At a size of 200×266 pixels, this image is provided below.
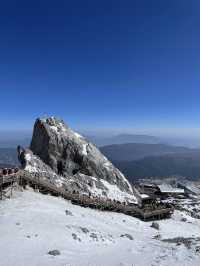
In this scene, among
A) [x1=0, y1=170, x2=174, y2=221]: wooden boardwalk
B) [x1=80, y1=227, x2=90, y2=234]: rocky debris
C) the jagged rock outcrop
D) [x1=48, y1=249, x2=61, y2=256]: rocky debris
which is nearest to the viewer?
[x1=48, y1=249, x2=61, y2=256]: rocky debris

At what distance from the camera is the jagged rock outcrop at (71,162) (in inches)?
2235

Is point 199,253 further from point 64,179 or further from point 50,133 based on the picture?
point 50,133

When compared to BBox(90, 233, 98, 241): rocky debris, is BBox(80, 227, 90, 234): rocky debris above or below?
above

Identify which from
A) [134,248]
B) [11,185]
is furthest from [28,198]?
[134,248]

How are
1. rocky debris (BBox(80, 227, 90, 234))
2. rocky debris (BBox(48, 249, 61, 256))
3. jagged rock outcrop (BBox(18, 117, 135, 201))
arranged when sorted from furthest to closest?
jagged rock outcrop (BBox(18, 117, 135, 201)) → rocky debris (BBox(80, 227, 90, 234)) → rocky debris (BBox(48, 249, 61, 256))

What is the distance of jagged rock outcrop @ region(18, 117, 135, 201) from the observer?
56.8m

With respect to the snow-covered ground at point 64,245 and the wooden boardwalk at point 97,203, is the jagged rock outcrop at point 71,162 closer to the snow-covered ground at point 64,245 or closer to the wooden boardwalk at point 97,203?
the wooden boardwalk at point 97,203

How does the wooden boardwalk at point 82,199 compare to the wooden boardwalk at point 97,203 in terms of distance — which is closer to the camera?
the wooden boardwalk at point 82,199

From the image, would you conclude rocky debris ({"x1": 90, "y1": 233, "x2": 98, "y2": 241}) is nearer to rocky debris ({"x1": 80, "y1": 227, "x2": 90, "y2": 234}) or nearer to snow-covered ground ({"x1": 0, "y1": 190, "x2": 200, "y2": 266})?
snow-covered ground ({"x1": 0, "y1": 190, "x2": 200, "y2": 266})

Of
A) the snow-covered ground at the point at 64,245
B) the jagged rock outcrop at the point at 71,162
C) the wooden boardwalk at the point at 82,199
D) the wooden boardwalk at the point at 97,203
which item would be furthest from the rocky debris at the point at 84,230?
the jagged rock outcrop at the point at 71,162

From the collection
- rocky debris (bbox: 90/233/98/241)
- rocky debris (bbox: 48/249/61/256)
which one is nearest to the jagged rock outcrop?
rocky debris (bbox: 90/233/98/241)

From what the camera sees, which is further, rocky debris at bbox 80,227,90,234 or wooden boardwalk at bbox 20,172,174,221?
wooden boardwalk at bbox 20,172,174,221

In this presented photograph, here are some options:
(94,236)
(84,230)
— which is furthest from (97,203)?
(94,236)

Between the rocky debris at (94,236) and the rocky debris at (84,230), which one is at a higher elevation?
the rocky debris at (84,230)
